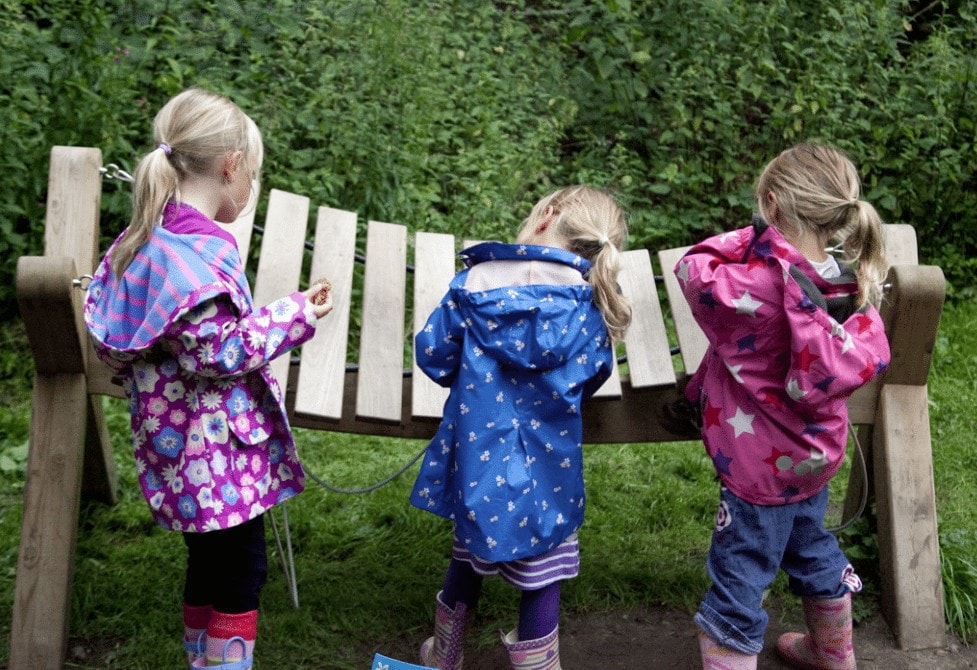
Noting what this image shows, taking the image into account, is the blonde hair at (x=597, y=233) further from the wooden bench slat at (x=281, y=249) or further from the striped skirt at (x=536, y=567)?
the wooden bench slat at (x=281, y=249)

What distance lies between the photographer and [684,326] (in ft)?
10.3

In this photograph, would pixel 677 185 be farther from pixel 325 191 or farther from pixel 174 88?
pixel 174 88

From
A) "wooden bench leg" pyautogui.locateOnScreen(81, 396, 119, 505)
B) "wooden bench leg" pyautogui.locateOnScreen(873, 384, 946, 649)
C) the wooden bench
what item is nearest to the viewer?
the wooden bench

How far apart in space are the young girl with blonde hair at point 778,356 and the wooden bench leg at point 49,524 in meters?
1.62

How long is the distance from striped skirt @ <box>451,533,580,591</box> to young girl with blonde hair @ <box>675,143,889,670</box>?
34cm

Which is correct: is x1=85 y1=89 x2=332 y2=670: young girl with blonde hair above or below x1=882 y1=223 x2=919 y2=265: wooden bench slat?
below

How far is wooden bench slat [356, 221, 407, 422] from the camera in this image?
3.00 metres

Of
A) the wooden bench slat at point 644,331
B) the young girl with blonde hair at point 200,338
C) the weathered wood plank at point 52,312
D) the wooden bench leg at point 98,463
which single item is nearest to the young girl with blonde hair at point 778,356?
the wooden bench slat at point 644,331

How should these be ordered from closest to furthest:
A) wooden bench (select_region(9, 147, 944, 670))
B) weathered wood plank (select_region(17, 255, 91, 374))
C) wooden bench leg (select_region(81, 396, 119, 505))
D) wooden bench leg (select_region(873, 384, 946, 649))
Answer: weathered wood plank (select_region(17, 255, 91, 374)) → wooden bench (select_region(9, 147, 944, 670)) → wooden bench leg (select_region(873, 384, 946, 649)) → wooden bench leg (select_region(81, 396, 119, 505))

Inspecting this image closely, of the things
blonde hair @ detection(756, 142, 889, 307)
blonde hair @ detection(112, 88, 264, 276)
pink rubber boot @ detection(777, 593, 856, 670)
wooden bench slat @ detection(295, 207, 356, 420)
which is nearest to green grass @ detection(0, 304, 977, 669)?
pink rubber boot @ detection(777, 593, 856, 670)

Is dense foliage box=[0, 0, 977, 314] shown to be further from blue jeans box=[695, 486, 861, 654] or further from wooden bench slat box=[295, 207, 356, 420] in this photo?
blue jeans box=[695, 486, 861, 654]

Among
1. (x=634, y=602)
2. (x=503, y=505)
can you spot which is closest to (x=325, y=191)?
(x=634, y=602)

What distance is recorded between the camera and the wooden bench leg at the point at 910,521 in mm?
3129

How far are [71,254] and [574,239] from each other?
1.38 meters
